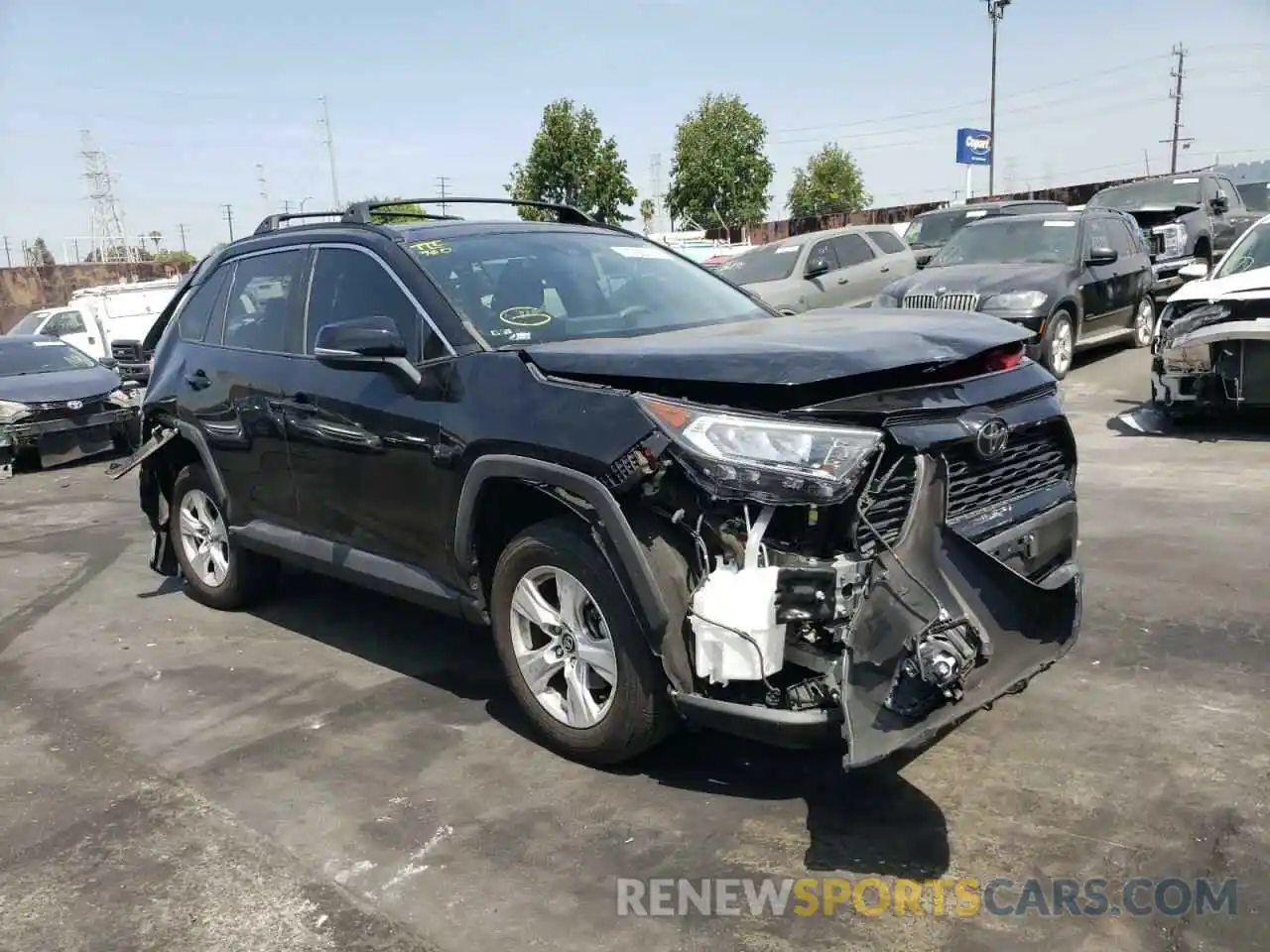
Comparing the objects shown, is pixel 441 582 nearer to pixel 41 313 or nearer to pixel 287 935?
pixel 287 935

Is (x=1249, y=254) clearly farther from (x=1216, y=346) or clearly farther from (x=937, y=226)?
(x=937, y=226)

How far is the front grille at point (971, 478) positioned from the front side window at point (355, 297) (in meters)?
1.82

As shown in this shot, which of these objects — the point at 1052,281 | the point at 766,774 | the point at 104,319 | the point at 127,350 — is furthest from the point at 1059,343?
the point at 104,319

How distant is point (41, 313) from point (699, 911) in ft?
64.9

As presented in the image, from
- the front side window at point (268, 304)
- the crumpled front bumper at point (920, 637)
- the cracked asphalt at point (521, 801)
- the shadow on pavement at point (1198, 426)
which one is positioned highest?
the front side window at point (268, 304)

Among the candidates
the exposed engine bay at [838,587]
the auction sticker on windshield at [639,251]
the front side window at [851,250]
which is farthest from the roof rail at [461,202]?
the front side window at [851,250]

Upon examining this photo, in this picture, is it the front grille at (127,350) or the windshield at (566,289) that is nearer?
the windshield at (566,289)

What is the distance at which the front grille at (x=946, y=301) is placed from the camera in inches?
428

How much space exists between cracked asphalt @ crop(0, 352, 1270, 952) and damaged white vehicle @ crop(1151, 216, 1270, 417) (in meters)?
3.22

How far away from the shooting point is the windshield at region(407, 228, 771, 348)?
428 centimetres

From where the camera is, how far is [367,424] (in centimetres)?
441

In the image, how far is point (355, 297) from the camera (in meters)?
4.71

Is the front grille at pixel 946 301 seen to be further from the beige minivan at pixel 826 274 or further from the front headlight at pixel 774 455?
the front headlight at pixel 774 455

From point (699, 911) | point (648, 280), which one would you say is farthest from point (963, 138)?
point (699, 911)
